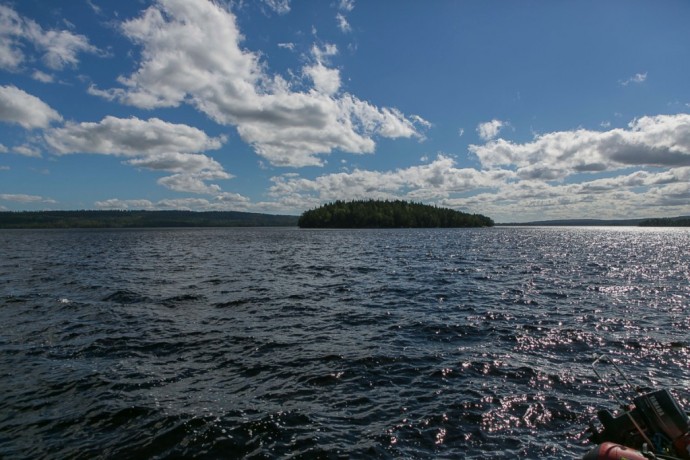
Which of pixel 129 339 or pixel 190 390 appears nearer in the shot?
pixel 190 390

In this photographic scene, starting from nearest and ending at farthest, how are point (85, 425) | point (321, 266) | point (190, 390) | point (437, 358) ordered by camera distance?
1. point (85, 425)
2. point (190, 390)
3. point (437, 358)
4. point (321, 266)

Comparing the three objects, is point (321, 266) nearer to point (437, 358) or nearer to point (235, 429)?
point (437, 358)

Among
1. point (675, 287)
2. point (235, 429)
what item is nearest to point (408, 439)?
point (235, 429)

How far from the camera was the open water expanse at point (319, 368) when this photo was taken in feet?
33.2

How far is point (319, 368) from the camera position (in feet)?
48.4

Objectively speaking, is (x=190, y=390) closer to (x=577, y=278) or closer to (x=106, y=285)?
(x=106, y=285)

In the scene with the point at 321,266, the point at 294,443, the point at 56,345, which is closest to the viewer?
the point at 294,443

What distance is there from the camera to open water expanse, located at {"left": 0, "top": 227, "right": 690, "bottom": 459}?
10.1 meters

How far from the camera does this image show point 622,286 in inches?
1362

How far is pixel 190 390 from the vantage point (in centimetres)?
1288

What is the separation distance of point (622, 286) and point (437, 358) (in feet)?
90.3

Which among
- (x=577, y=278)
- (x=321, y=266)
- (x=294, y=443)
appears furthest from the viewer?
(x=321, y=266)

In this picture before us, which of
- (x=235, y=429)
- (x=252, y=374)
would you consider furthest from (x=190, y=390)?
(x=235, y=429)

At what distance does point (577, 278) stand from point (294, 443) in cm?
3882
